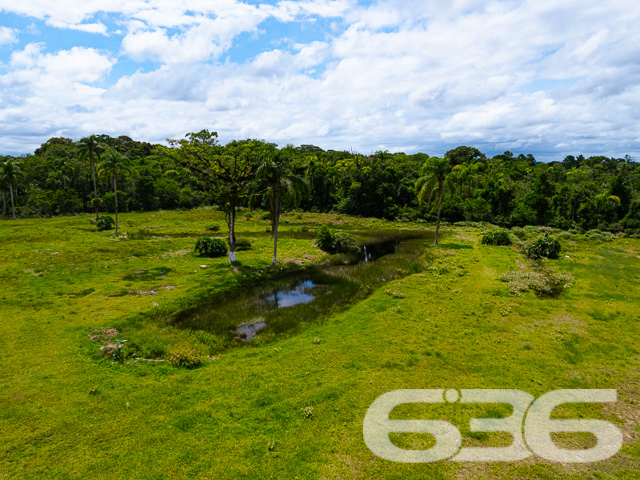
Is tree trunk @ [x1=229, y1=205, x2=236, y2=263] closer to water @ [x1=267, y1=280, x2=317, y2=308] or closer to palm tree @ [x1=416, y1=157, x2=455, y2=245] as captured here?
water @ [x1=267, y1=280, x2=317, y2=308]

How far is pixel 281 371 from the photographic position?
14.0 m

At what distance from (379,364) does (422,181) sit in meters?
35.3

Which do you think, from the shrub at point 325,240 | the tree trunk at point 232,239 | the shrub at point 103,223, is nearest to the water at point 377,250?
the shrub at point 325,240

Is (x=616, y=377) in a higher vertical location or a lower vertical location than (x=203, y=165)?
lower

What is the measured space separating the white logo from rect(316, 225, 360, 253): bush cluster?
30040mm

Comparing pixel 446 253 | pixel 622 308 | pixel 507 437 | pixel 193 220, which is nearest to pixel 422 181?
pixel 446 253

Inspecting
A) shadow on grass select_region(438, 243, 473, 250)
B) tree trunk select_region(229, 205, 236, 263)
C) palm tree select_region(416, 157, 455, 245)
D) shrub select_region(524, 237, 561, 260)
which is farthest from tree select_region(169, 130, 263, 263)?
shrub select_region(524, 237, 561, 260)

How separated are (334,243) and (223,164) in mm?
17327

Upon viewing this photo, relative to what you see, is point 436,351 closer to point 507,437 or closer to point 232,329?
point 507,437

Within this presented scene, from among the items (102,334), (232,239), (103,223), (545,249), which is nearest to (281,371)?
(102,334)

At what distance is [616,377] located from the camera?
13508 millimetres

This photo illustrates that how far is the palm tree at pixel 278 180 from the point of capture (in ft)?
99.6

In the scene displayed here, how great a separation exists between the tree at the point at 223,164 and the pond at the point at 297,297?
28.8 ft

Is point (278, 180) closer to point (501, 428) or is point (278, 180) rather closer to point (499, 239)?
point (501, 428)
